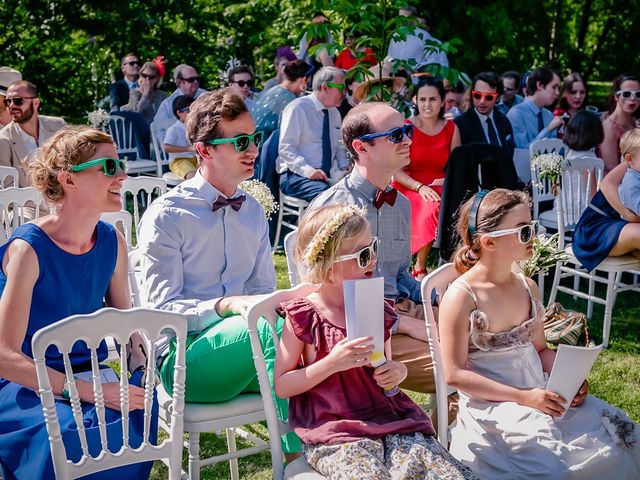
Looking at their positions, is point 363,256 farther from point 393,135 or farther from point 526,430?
point 393,135

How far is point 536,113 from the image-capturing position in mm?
8680

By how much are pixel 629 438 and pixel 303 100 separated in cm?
484

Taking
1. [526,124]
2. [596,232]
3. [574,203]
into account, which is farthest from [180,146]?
[596,232]

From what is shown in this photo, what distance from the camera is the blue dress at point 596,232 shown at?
5383 mm

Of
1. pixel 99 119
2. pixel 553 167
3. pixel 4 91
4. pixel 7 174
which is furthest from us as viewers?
pixel 99 119

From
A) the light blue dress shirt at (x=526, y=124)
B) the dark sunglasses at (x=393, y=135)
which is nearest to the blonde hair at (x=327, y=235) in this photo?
the dark sunglasses at (x=393, y=135)

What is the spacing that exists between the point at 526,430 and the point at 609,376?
2.17 m

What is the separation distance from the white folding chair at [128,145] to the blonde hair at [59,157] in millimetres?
6512

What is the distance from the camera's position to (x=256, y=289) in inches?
140

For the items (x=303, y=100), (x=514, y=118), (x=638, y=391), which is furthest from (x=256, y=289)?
(x=514, y=118)

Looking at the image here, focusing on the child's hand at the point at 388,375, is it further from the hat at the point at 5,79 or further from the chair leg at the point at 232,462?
the hat at the point at 5,79

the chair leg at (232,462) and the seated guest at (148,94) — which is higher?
the seated guest at (148,94)

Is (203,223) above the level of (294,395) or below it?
above

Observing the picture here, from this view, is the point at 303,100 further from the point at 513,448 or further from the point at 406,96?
the point at 513,448
